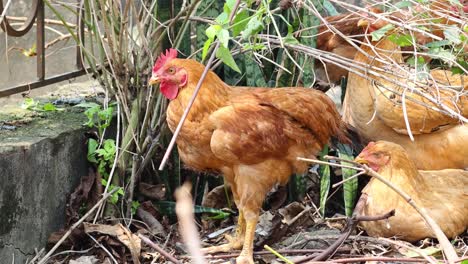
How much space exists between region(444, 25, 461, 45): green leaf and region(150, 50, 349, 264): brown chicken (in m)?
0.84

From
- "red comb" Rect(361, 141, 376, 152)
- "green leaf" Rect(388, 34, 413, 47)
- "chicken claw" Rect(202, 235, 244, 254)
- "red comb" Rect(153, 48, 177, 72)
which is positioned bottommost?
"chicken claw" Rect(202, 235, 244, 254)

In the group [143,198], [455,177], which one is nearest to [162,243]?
[143,198]

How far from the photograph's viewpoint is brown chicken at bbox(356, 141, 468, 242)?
4.04 meters

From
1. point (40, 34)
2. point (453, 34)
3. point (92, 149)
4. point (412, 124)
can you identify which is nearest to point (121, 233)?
point (92, 149)

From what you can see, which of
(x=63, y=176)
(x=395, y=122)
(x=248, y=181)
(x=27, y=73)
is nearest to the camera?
(x=248, y=181)

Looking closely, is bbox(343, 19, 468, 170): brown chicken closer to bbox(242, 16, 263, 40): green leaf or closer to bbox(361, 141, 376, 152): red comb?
bbox(361, 141, 376, 152): red comb

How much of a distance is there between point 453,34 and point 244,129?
1.01m

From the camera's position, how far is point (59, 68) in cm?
772

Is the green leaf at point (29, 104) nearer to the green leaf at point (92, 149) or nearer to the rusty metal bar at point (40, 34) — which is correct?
the rusty metal bar at point (40, 34)

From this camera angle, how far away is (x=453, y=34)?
3156 millimetres

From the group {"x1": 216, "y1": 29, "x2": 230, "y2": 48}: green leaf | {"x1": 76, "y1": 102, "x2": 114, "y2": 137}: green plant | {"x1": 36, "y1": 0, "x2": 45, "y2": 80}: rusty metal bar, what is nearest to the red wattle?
{"x1": 76, "y1": 102, "x2": 114, "y2": 137}: green plant

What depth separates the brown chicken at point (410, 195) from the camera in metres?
4.04

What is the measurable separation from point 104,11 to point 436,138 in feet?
6.45

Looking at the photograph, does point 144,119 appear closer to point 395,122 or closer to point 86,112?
point 86,112
